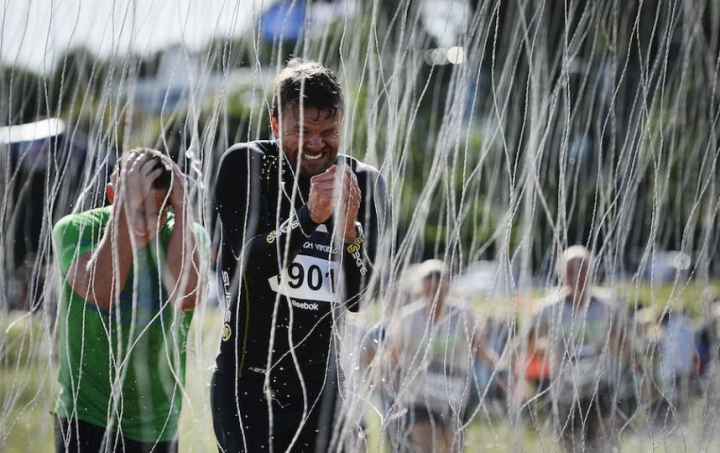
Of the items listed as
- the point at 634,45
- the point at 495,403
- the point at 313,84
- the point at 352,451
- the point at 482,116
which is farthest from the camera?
the point at 482,116

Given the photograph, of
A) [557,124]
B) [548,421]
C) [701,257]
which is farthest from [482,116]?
[701,257]

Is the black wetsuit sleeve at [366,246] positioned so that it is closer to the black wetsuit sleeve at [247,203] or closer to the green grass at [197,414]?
the black wetsuit sleeve at [247,203]

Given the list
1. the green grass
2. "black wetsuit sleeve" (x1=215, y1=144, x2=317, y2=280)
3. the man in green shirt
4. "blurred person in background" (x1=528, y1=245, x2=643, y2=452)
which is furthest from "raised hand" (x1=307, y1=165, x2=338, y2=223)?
"blurred person in background" (x1=528, y1=245, x2=643, y2=452)

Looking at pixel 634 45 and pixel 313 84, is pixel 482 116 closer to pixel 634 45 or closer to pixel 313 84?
pixel 634 45

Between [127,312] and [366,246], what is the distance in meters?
0.68

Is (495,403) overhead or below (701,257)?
below

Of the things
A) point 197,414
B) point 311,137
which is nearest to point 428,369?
point 197,414

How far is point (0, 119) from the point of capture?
2721 mm

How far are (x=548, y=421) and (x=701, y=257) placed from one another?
2379 mm

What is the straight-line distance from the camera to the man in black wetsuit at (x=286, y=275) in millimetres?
2146

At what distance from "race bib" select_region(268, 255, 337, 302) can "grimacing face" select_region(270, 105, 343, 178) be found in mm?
213

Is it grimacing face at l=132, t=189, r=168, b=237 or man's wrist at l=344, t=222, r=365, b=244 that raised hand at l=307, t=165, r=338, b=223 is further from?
grimacing face at l=132, t=189, r=168, b=237

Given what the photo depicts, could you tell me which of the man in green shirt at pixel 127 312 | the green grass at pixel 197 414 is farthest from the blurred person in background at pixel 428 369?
the man in green shirt at pixel 127 312

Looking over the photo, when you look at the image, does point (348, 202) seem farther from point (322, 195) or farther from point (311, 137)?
point (311, 137)
